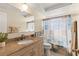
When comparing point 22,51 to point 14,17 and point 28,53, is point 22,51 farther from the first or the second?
point 14,17

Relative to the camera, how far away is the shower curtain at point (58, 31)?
136cm

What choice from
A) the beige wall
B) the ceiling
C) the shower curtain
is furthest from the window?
the ceiling

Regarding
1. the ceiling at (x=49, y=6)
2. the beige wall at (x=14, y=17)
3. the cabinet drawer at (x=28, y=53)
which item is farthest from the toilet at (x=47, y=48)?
the ceiling at (x=49, y=6)

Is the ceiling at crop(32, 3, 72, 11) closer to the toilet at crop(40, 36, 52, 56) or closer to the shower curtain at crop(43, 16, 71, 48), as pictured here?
the shower curtain at crop(43, 16, 71, 48)

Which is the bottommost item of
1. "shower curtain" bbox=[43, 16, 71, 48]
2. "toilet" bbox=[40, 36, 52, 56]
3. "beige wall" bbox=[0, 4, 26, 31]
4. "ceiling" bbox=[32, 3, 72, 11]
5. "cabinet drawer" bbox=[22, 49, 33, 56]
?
"cabinet drawer" bbox=[22, 49, 33, 56]

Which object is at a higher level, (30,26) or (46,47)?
(30,26)

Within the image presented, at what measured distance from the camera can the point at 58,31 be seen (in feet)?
4.55

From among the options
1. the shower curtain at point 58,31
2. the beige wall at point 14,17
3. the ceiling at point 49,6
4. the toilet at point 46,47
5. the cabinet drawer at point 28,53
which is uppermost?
the ceiling at point 49,6

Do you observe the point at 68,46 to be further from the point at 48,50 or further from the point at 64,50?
the point at 48,50

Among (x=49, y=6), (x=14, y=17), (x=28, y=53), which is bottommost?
(x=28, y=53)

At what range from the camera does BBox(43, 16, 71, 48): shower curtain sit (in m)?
1.36

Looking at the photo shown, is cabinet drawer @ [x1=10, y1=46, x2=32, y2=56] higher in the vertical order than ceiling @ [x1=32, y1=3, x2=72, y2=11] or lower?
lower

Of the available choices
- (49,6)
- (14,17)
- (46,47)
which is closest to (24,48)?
(46,47)

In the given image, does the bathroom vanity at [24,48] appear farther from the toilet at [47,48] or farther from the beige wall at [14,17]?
the beige wall at [14,17]
